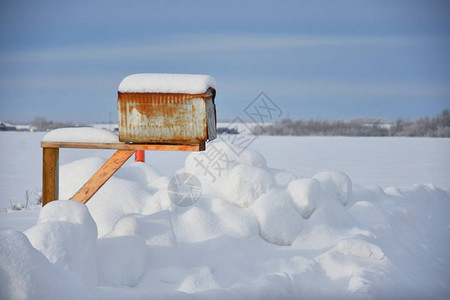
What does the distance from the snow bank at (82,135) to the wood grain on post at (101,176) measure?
0.65 ft

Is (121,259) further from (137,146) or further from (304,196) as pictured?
(304,196)

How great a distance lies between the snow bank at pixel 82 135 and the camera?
5.05 metres

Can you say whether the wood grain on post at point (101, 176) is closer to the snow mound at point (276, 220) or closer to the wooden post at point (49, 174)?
the wooden post at point (49, 174)

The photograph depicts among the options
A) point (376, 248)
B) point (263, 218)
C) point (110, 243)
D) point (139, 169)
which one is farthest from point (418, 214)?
point (110, 243)

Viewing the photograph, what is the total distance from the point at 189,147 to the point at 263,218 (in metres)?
1.62

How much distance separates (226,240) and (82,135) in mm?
2088

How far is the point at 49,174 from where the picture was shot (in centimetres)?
539

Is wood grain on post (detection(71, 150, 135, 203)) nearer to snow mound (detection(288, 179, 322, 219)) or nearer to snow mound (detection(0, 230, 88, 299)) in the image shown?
snow mound (detection(0, 230, 88, 299))

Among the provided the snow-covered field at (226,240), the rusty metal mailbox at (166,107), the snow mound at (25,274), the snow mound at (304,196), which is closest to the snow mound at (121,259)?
the snow-covered field at (226,240)

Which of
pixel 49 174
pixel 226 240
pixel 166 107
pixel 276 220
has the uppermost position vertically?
pixel 166 107

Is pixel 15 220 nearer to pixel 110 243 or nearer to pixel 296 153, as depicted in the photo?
pixel 110 243

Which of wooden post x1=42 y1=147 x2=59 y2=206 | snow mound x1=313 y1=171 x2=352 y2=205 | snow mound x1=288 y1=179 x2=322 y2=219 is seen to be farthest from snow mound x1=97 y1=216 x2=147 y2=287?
snow mound x1=313 y1=171 x2=352 y2=205

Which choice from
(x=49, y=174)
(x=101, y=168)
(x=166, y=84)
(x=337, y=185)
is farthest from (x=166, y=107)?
(x=337, y=185)

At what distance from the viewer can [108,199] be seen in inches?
231
